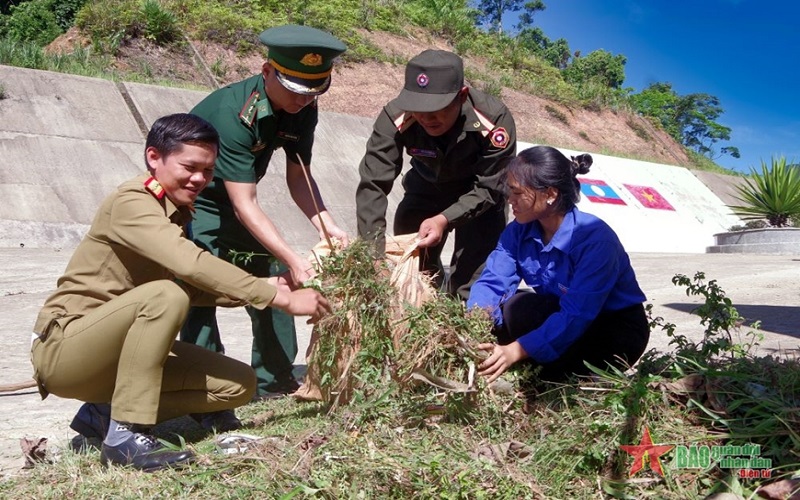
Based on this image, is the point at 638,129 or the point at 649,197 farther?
the point at 638,129

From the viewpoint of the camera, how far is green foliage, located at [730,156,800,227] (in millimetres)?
15070

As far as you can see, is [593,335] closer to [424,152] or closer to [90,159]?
[424,152]

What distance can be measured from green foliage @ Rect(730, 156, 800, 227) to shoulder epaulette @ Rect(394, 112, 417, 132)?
42.2ft

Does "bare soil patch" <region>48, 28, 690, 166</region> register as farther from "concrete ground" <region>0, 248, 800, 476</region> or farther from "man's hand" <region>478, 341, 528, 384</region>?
"man's hand" <region>478, 341, 528, 384</region>

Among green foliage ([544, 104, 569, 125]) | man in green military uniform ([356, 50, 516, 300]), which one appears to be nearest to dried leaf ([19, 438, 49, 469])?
man in green military uniform ([356, 50, 516, 300])

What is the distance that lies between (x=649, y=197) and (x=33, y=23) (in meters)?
15.3

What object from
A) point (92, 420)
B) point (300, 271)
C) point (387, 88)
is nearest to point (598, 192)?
point (387, 88)

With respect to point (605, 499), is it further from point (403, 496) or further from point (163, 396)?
point (163, 396)

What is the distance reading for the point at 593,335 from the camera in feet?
10.9

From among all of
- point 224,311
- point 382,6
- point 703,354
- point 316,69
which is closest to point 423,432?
point 703,354

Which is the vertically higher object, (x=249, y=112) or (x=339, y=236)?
(x=249, y=112)

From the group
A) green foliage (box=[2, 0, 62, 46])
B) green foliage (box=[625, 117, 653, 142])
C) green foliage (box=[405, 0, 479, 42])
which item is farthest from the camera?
green foliage (box=[625, 117, 653, 142])

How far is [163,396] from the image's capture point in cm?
312

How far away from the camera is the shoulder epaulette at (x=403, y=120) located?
13.7 ft
